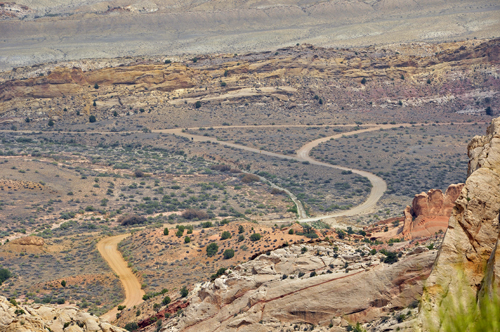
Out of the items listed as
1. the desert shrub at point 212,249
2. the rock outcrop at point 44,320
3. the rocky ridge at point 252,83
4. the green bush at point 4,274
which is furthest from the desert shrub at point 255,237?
the rocky ridge at point 252,83

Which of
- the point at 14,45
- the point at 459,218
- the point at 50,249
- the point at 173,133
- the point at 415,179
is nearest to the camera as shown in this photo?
the point at 459,218

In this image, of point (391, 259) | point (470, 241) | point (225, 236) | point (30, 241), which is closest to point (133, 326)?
point (391, 259)

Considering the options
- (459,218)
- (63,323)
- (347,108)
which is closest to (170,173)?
(347,108)

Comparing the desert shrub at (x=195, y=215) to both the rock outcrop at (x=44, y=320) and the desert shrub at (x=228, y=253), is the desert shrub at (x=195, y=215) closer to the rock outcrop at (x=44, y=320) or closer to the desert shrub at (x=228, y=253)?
the desert shrub at (x=228, y=253)

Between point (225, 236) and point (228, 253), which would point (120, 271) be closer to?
point (225, 236)

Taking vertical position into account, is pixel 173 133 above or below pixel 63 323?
below

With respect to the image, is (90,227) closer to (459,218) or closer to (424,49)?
(459,218)

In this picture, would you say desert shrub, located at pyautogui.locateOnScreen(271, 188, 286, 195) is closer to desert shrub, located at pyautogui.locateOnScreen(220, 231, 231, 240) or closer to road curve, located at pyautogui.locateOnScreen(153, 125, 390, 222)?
road curve, located at pyautogui.locateOnScreen(153, 125, 390, 222)

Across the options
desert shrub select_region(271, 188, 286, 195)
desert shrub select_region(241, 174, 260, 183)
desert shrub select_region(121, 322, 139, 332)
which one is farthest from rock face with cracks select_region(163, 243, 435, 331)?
desert shrub select_region(241, 174, 260, 183)

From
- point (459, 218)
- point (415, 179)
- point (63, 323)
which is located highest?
point (459, 218)
